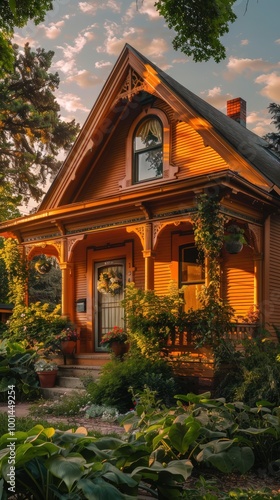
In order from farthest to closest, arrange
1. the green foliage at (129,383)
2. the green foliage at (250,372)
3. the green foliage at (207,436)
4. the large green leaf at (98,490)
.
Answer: the green foliage at (129,383) → the green foliage at (250,372) → the green foliage at (207,436) → the large green leaf at (98,490)

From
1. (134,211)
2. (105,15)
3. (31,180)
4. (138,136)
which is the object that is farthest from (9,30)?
(31,180)

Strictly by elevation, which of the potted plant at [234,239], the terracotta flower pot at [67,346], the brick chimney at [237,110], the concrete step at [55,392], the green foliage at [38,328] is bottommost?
the concrete step at [55,392]

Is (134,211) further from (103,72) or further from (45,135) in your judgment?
(45,135)

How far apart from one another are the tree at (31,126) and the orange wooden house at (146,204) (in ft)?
31.7

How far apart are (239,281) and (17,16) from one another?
276 inches

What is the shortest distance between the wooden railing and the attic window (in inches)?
183

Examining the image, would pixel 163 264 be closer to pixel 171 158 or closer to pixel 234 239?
pixel 171 158

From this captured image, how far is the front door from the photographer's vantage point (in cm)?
1423

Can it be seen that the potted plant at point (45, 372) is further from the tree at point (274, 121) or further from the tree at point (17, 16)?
the tree at point (274, 121)

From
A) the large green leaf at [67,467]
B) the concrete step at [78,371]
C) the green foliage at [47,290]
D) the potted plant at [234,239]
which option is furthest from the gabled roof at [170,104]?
the green foliage at [47,290]

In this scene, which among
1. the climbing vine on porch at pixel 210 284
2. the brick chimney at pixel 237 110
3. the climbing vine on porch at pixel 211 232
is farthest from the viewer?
the brick chimney at pixel 237 110

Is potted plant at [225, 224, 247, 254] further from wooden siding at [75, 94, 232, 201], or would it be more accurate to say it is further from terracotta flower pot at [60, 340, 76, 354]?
terracotta flower pot at [60, 340, 76, 354]

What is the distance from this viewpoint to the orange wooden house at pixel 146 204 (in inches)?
454

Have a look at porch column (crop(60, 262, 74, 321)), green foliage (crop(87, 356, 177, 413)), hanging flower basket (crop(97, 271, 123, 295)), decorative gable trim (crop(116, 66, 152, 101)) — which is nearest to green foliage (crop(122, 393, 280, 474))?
green foliage (crop(87, 356, 177, 413))
